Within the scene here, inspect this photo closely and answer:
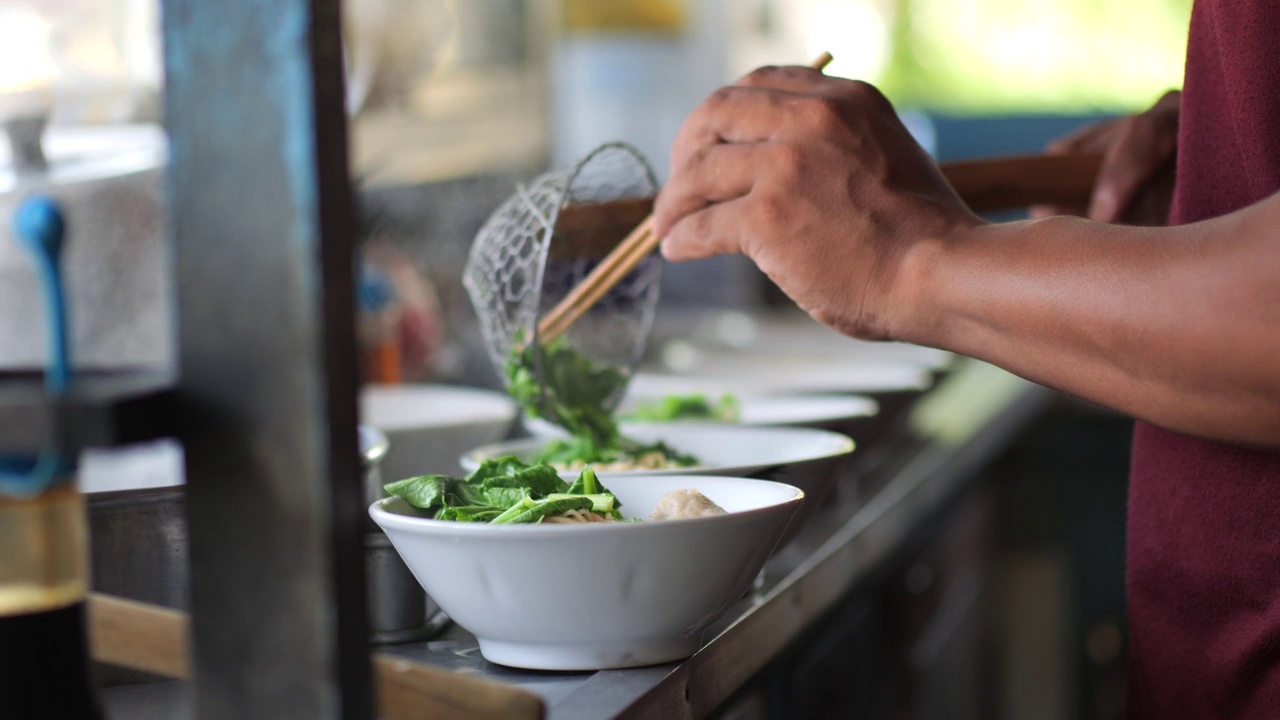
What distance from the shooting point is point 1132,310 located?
0.78m

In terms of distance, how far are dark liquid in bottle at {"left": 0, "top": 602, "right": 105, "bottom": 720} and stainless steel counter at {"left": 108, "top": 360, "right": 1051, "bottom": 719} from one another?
26 cm

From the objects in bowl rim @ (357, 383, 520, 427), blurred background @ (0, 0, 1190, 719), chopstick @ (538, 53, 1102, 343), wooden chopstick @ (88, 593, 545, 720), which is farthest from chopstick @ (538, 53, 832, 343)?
wooden chopstick @ (88, 593, 545, 720)

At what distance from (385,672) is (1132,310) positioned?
49 cm

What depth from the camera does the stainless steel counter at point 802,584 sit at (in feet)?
2.85

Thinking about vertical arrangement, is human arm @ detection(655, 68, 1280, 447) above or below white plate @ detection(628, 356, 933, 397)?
above

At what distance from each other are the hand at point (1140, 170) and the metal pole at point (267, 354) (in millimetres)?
1085

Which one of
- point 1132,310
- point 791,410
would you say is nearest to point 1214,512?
point 1132,310

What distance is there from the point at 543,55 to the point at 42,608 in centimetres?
383

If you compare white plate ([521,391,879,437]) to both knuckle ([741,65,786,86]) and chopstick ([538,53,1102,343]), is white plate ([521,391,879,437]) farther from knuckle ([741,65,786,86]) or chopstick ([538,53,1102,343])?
knuckle ([741,65,786,86])

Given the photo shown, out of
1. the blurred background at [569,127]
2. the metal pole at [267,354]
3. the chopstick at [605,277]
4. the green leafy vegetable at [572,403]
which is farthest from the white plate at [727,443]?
the metal pole at [267,354]

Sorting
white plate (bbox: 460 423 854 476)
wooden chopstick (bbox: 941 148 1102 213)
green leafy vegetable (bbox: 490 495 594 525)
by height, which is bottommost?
white plate (bbox: 460 423 854 476)

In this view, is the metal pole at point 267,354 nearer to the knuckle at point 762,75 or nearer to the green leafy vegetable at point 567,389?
the knuckle at point 762,75

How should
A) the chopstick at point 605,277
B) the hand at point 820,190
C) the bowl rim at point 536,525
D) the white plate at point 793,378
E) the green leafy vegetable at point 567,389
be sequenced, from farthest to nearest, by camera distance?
the white plate at point 793,378, the green leafy vegetable at point 567,389, the chopstick at point 605,277, the hand at point 820,190, the bowl rim at point 536,525

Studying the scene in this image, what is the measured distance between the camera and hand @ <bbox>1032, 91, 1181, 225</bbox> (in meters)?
1.47
